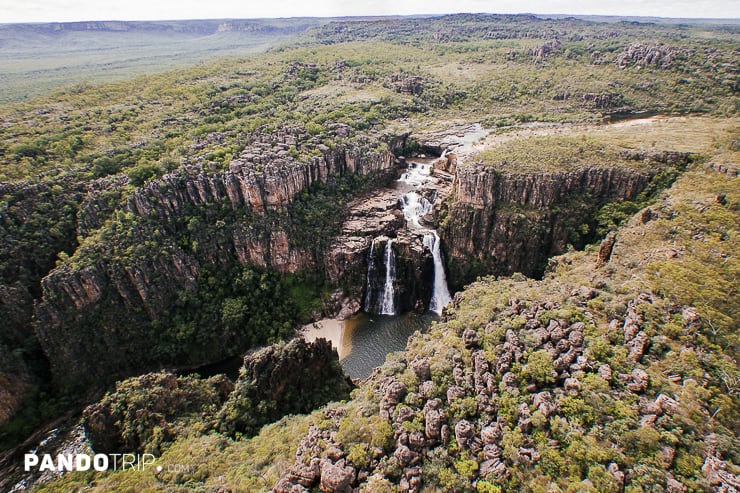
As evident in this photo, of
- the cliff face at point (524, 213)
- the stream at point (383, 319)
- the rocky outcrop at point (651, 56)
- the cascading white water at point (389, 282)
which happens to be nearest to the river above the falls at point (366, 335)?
the stream at point (383, 319)

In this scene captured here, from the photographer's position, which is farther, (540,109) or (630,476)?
(540,109)

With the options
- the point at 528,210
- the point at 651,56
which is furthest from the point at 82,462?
the point at 651,56

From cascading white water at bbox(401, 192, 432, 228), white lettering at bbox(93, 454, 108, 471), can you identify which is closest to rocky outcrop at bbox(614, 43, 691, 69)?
cascading white water at bbox(401, 192, 432, 228)

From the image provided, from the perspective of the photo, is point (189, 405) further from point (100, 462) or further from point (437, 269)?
point (437, 269)

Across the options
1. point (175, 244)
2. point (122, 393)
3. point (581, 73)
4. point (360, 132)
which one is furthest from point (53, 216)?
point (581, 73)

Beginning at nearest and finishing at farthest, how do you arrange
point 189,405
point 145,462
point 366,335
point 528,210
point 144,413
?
point 145,462
point 144,413
point 189,405
point 366,335
point 528,210

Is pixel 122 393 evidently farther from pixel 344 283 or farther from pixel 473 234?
pixel 473 234
